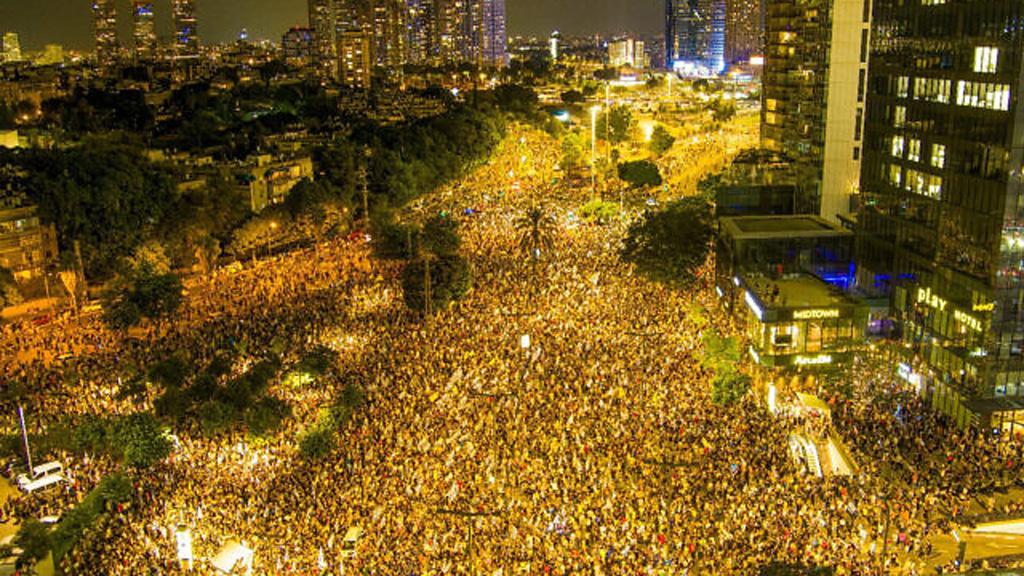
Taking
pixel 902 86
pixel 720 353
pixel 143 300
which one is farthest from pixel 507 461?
pixel 902 86

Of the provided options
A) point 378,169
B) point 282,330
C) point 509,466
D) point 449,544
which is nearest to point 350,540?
point 449,544

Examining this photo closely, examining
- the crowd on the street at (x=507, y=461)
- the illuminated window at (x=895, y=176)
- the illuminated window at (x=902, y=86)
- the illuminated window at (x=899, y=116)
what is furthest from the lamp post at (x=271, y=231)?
the illuminated window at (x=902, y=86)

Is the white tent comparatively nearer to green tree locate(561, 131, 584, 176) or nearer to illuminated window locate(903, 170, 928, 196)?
illuminated window locate(903, 170, 928, 196)

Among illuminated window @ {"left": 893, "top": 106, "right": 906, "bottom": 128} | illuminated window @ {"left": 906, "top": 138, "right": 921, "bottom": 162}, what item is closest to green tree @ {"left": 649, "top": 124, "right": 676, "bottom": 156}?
illuminated window @ {"left": 893, "top": 106, "right": 906, "bottom": 128}

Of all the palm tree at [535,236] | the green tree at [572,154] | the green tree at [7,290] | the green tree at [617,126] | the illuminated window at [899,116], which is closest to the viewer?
the illuminated window at [899,116]

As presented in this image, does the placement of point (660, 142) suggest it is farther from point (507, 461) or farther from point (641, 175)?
point (507, 461)

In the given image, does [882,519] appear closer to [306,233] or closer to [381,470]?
[381,470]

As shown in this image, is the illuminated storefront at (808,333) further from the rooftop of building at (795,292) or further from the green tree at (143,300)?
the green tree at (143,300)
